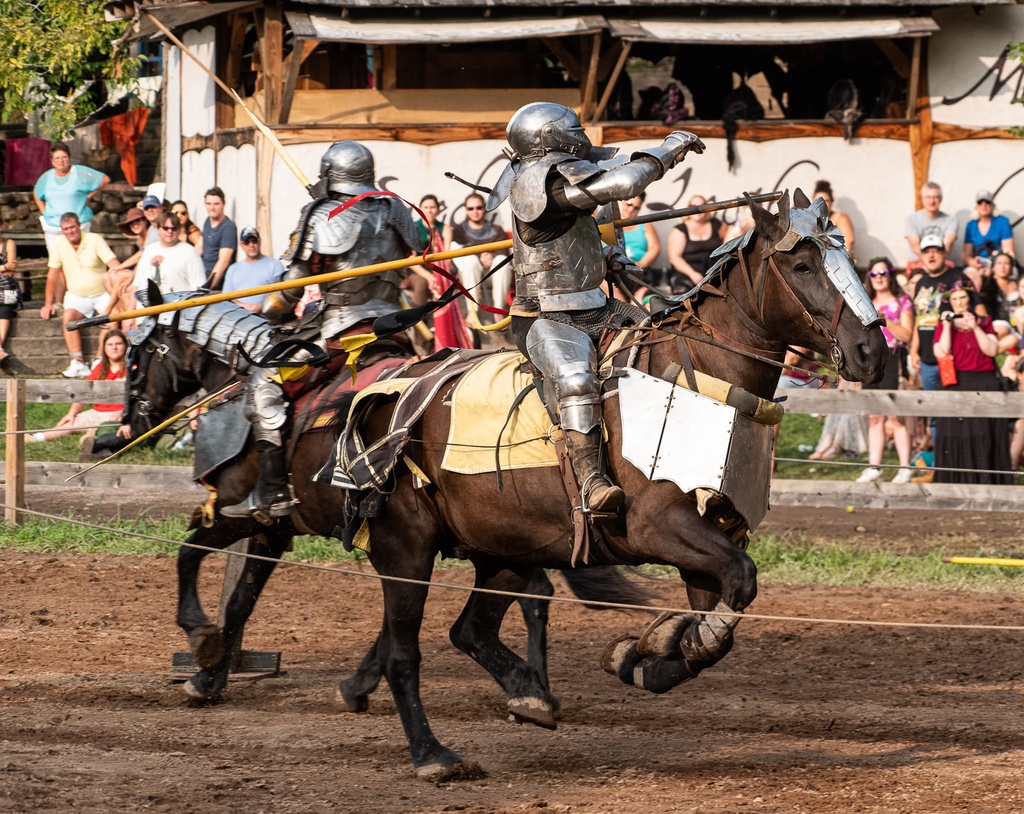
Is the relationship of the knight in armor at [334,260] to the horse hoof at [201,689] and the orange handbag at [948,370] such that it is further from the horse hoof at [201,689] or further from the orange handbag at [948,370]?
the orange handbag at [948,370]

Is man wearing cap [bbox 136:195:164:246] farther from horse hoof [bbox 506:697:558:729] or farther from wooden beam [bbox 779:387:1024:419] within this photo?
horse hoof [bbox 506:697:558:729]

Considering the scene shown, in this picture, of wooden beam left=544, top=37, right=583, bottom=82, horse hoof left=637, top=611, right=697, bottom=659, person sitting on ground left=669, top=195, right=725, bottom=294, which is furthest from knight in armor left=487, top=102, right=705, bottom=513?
wooden beam left=544, top=37, right=583, bottom=82

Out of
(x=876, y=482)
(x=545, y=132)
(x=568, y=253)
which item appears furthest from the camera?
Result: (x=876, y=482)

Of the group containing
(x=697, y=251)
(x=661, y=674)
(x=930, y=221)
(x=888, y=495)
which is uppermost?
(x=930, y=221)

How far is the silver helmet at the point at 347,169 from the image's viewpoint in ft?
24.5

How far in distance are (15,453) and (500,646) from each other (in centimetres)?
595

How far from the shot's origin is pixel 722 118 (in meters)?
17.8

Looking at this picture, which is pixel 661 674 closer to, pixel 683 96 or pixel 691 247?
pixel 691 247

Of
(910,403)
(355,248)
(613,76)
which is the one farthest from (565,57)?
(355,248)

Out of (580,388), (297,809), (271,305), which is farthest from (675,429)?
(271,305)

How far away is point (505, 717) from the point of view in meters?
7.21

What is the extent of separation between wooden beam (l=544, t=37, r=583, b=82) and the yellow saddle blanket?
11.6 metres

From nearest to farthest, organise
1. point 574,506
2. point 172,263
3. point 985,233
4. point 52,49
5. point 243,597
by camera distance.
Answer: point 574,506 → point 243,597 → point 172,263 → point 985,233 → point 52,49

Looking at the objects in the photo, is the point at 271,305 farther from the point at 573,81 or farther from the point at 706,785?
the point at 573,81
